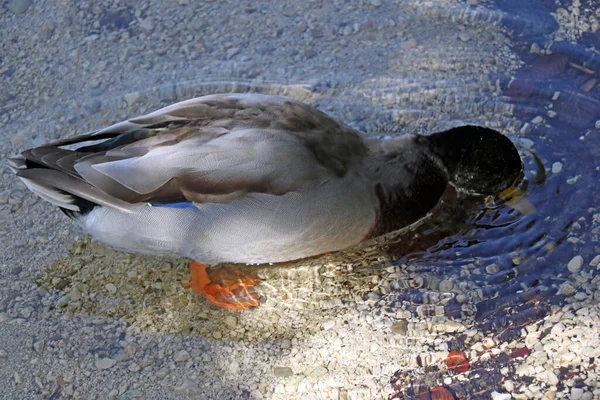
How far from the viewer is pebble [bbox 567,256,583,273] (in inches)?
149

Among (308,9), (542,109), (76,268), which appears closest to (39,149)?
(76,268)

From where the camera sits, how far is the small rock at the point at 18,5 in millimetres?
5695

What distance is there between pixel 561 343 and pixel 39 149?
107 inches

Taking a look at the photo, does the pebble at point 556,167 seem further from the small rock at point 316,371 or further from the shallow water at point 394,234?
the small rock at point 316,371

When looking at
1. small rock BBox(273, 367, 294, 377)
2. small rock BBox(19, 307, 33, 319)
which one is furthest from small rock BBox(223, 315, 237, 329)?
small rock BBox(19, 307, 33, 319)

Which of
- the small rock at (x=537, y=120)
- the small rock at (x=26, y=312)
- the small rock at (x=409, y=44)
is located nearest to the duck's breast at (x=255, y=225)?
the small rock at (x=26, y=312)

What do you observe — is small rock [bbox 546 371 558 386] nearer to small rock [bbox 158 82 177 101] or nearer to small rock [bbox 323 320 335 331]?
small rock [bbox 323 320 335 331]

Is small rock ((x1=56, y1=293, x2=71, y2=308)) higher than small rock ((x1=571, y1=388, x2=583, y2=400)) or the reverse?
higher

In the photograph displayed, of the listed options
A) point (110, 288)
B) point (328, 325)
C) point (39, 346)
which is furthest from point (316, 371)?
point (39, 346)

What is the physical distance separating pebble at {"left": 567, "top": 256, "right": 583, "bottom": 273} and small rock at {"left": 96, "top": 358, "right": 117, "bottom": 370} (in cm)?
233

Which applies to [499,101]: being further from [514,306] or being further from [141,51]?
[141,51]

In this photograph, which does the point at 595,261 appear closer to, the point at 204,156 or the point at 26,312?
the point at 204,156

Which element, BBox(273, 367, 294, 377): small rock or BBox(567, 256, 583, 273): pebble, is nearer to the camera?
BBox(273, 367, 294, 377): small rock

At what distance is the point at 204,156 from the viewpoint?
3.58 metres
